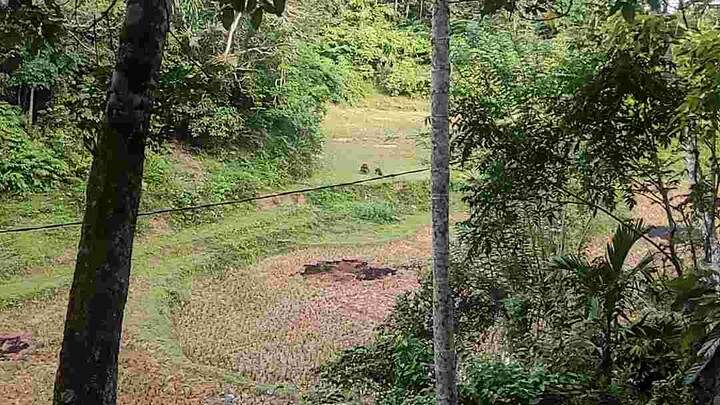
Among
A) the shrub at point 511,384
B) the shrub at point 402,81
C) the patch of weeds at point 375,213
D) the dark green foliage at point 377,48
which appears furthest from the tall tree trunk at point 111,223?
the shrub at point 402,81

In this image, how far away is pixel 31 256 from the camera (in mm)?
8102

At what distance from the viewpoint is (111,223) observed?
4.62 ft

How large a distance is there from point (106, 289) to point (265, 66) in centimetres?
1180

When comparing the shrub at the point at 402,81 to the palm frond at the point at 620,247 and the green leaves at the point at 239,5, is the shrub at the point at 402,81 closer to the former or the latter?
the palm frond at the point at 620,247

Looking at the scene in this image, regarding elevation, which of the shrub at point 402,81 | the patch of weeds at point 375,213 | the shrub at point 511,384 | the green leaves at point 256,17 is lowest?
the patch of weeds at point 375,213

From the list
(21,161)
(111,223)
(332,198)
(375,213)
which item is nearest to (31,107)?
(21,161)

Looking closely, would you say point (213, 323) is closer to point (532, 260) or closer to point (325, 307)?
point (325, 307)

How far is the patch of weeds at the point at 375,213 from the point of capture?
40.1ft

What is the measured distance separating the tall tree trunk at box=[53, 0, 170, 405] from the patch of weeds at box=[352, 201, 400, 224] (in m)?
10.7

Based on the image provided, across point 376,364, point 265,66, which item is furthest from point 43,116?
point 376,364

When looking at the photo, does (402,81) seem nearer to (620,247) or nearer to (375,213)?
(375,213)

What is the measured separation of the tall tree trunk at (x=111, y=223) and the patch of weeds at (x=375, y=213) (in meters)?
10.7

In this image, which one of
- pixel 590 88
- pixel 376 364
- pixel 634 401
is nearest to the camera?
pixel 634 401

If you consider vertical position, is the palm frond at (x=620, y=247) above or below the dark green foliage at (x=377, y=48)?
below
